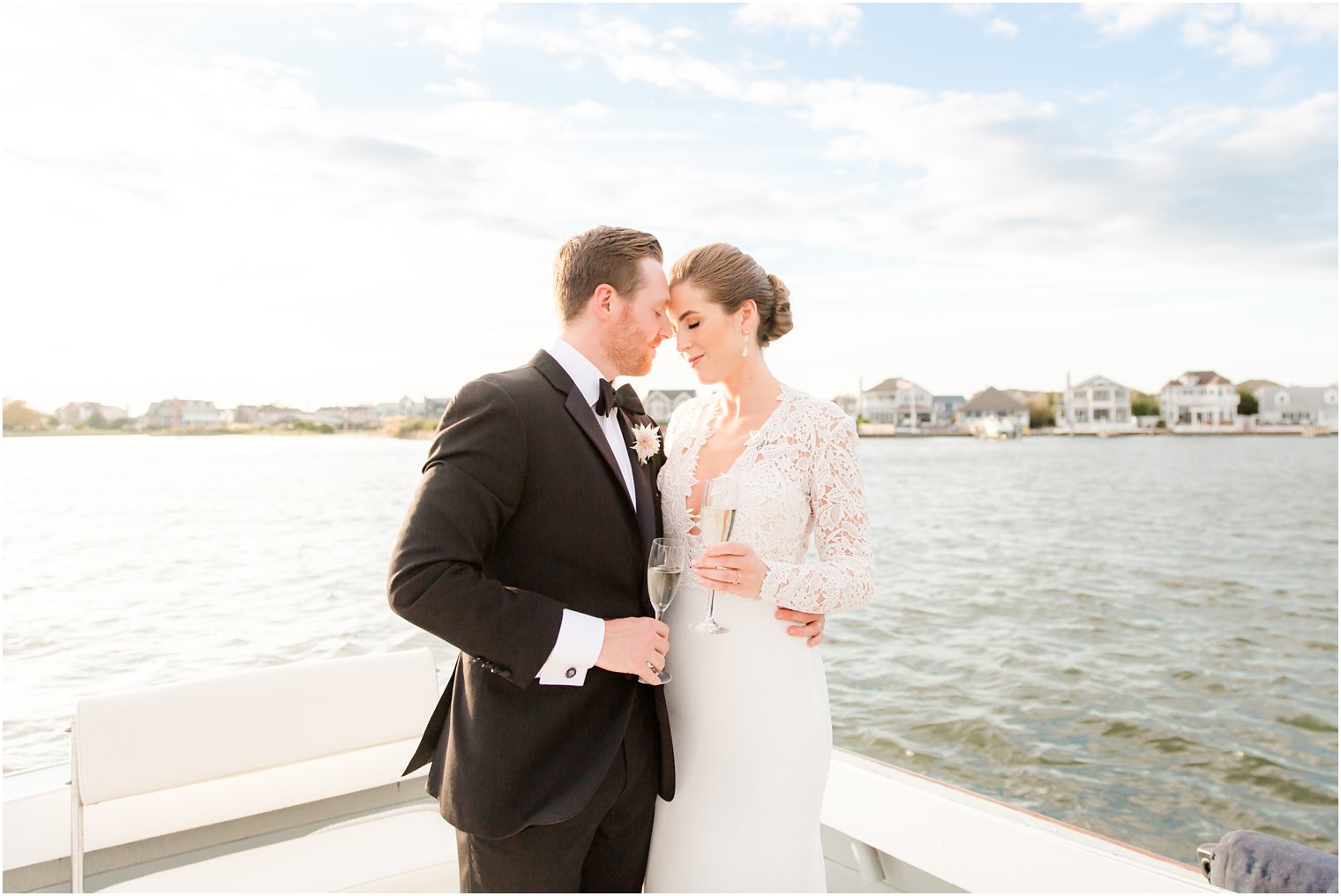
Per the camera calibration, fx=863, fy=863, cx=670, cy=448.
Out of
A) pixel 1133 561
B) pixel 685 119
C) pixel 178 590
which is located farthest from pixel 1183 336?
pixel 178 590

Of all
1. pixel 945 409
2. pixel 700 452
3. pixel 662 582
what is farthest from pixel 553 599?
pixel 945 409

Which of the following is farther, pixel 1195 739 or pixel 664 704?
pixel 1195 739

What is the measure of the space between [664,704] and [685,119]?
15.3m

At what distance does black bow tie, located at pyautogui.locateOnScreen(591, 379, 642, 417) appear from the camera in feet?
5.98

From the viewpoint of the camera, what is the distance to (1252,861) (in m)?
2.42

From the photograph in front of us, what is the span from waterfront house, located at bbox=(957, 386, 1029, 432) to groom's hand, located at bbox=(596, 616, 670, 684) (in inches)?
3519

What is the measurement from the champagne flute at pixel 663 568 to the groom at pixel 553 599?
0.06 meters

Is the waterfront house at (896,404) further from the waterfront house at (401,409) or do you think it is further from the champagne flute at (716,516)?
the champagne flute at (716,516)

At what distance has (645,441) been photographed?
1.96 meters

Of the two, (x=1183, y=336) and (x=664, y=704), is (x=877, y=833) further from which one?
(x=1183, y=336)

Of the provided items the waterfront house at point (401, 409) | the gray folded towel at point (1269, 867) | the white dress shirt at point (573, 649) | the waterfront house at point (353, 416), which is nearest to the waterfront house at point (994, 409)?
the waterfront house at point (401, 409)

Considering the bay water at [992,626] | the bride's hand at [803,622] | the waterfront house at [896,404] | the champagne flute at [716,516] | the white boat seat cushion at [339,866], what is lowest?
the bay water at [992,626]

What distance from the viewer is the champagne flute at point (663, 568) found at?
166 centimetres

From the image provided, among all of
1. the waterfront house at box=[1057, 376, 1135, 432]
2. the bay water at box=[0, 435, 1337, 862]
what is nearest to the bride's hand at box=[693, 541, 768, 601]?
the bay water at box=[0, 435, 1337, 862]
